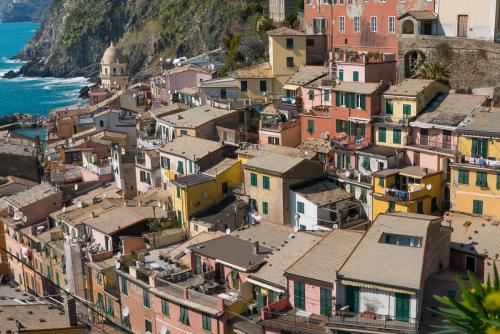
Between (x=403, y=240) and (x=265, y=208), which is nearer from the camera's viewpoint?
(x=403, y=240)

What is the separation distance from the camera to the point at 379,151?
45500 mm

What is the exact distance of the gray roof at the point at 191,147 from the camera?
49781 millimetres

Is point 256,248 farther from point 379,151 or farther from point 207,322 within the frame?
point 379,151

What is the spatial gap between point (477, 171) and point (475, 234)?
14.1ft

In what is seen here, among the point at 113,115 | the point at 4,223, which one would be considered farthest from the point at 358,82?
the point at 113,115

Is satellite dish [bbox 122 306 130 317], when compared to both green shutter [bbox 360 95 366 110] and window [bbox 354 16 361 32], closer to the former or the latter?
green shutter [bbox 360 95 366 110]

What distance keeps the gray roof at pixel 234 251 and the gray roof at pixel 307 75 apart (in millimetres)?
19236

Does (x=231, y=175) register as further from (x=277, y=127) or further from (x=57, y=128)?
(x=57, y=128)

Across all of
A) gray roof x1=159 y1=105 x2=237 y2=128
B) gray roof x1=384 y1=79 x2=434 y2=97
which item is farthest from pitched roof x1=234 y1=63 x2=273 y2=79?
gray roof x1=384 y1=79 x2=434 y2=97

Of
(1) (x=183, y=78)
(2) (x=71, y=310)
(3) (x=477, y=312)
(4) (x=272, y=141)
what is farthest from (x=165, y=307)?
(1) (x=183, y=78)

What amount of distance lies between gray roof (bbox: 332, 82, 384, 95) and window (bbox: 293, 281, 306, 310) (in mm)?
17969

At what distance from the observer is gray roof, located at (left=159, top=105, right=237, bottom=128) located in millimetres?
55850

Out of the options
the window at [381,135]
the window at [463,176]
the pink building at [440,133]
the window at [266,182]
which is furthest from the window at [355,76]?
the window at [463,176]

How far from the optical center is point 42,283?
49.9 m
